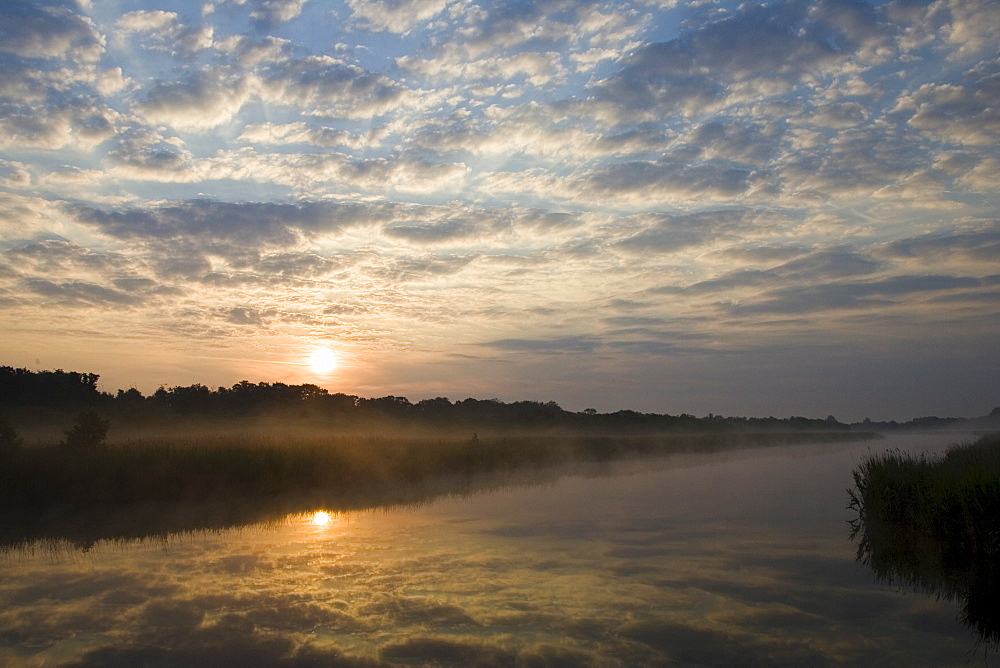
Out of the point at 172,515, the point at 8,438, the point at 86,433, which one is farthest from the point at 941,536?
the point at 8,438

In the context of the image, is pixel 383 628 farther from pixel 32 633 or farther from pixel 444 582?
pixel 32 633

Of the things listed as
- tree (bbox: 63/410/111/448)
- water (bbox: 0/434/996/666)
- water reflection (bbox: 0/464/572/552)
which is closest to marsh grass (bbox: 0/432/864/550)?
water reflection (bbox: 0/464/572/552)

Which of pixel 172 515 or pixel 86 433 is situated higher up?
pixel 86 433

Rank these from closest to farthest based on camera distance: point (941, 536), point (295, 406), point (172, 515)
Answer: point (941, 536)
point (172, 515)
point (295, 406)

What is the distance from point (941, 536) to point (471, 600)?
25.5 ft

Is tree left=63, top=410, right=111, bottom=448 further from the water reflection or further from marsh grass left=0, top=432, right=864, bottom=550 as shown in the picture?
the water reflection

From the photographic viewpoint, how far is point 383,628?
6.57m

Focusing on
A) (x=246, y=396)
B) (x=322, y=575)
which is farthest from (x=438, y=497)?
(x=246, y=396)

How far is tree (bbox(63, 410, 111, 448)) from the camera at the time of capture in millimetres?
15812

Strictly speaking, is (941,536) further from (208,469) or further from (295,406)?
(295,406)

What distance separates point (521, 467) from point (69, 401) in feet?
82.8

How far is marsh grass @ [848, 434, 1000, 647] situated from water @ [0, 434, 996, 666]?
0.39 m

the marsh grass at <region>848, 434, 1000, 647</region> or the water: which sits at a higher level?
the marsh grass at <region>848, 434, 1000, 647</region>

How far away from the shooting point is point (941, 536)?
1036 cm
